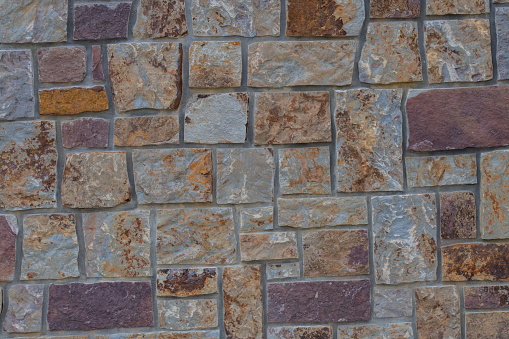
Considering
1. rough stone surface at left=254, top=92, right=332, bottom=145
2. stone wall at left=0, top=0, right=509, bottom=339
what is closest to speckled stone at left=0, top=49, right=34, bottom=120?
stone wall at left=0, top=0, right=509, bottom=339

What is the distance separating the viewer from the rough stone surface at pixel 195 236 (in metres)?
1.79

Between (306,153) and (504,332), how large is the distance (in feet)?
4.01

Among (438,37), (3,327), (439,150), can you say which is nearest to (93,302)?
(3,327)

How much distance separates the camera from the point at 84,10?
1.78m

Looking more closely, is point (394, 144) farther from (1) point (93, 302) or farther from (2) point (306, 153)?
(1) point (93, 302)

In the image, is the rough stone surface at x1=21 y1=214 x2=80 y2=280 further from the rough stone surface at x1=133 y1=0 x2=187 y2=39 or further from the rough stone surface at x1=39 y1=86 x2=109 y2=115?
the rough stone surface at x1=133 y1=0 x2=187 y2=39

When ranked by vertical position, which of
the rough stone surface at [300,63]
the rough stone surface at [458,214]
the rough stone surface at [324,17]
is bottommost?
the rough stone surface at [458,214]

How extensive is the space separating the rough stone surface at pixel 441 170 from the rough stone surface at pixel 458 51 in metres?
0.36

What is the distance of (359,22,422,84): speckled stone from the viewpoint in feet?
5.87

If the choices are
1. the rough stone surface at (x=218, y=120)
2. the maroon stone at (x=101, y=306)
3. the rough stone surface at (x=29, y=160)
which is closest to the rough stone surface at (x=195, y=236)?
the maroon stone at (x=101, y=306)

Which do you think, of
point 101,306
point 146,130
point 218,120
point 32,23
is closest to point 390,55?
point 218,120

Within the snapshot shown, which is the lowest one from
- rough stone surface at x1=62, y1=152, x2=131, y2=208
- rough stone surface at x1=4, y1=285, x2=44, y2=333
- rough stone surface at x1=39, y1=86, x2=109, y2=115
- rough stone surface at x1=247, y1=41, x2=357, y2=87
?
rough stone surface at x1=4, y1=285, x2=44, y2=333

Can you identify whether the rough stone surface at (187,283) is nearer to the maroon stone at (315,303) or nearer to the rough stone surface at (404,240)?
the maroon stone at (315,303)

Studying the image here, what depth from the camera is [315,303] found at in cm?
179
